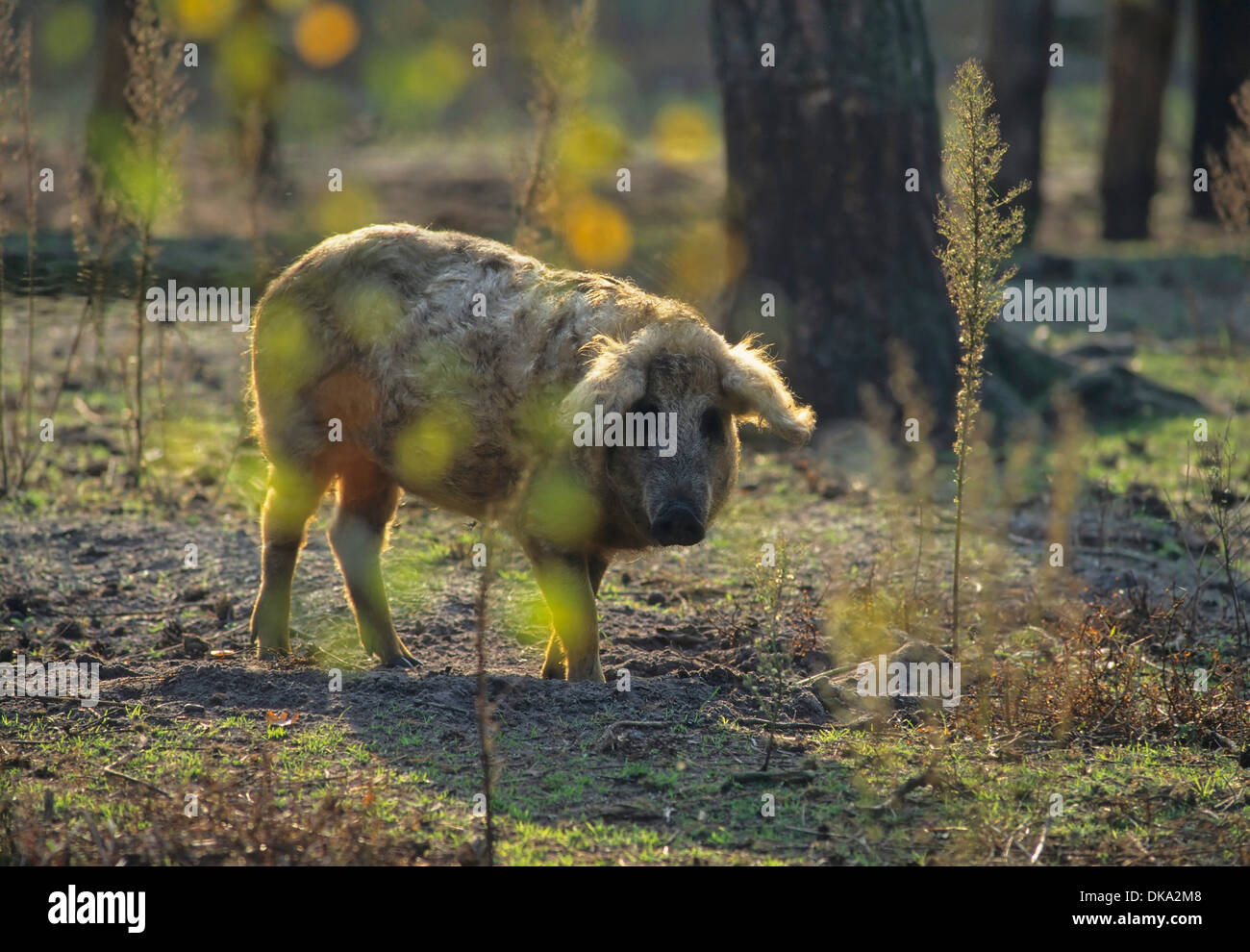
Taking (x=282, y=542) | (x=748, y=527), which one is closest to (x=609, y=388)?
(x=282, y=542)

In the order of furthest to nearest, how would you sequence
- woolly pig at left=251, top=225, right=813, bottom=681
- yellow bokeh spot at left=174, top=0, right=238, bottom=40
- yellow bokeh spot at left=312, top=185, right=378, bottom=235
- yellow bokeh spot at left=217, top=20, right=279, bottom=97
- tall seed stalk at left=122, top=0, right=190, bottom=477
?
yellow bokeh spot at left=312, top=185, right=378, bottom=235 < yellow bokeh spot at left=174, top=0, right=238, bottom=40 < yellow bokeh spot at left=217, top=20, right=279, bottom=97 < tall seed stalk at left=122, top=0, right=190, bottom=477 < woolly pig at left=251, top=225, right=813, bottom=681

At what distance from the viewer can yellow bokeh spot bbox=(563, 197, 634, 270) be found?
1509 centimetres

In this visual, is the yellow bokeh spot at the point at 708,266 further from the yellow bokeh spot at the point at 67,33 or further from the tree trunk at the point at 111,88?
the yellow bokeh spot at the point at 67,33

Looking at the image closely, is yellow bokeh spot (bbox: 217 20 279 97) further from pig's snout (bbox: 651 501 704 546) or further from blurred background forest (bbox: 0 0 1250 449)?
pig's snout (bbox: 651 501 704 546)

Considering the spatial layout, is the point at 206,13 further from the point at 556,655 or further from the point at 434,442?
the point at 556,655

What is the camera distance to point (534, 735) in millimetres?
5527

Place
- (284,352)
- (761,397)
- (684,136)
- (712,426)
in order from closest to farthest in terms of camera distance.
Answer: (761,397), (712,426), (284,352), (684,136)

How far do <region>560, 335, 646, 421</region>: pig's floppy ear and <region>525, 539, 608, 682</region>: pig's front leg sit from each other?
28.6 inches

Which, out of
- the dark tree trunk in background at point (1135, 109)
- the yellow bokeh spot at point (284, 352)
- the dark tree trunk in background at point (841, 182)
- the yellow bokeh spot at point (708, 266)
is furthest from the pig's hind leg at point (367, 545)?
the dark tree trunk in background at point (1135, 109)

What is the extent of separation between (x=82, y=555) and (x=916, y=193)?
21.6ft

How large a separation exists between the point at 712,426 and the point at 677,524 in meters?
0.68

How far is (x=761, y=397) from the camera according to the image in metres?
6.00

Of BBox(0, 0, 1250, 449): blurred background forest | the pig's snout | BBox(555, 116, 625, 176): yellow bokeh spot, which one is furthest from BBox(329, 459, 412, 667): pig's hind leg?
BBox(555, 116, 625, 176): yellow bokeh spot

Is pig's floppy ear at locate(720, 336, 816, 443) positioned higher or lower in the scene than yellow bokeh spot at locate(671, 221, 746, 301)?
lower
